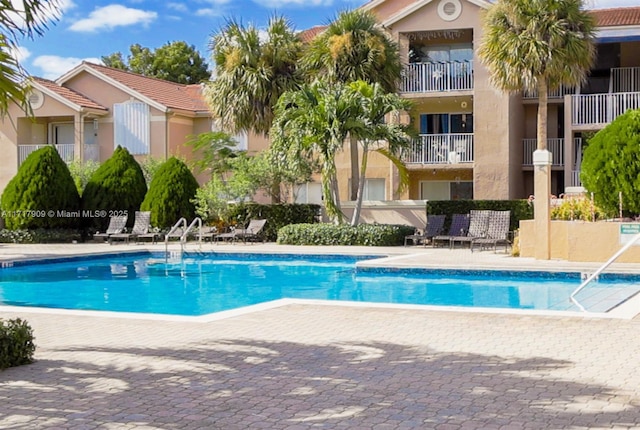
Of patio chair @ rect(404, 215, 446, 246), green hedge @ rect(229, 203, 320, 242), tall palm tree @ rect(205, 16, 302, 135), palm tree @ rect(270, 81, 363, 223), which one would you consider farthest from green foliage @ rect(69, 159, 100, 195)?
patio chair @ rect(404, 215, 446, 246)

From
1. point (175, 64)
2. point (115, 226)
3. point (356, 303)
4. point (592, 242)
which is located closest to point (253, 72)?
point (115, 226)

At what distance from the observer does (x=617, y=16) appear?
97.3 ft

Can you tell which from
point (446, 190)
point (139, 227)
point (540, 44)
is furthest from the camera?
point (446, 190)

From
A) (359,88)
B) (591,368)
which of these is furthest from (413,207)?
(591,368)

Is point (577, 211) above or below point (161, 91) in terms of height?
below

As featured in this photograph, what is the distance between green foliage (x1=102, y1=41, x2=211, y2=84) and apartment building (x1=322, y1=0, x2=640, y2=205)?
2442 cm

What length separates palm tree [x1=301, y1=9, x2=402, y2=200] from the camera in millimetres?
25016

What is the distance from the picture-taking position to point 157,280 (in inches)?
680

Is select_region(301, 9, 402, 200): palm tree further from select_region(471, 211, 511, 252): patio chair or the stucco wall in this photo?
the stucco wall

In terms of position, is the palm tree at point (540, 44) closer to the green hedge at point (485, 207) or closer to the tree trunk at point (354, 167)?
the green hedge at point (485, 207)

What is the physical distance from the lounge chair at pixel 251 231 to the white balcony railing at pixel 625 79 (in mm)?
13631

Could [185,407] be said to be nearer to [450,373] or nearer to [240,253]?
[450,373]

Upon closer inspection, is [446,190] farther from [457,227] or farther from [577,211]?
[577,211]

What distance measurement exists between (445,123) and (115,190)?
12.1 m
